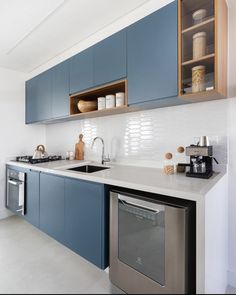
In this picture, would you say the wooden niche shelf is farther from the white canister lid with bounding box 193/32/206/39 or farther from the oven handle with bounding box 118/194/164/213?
the oven handle with bounding box 118/194/164/213

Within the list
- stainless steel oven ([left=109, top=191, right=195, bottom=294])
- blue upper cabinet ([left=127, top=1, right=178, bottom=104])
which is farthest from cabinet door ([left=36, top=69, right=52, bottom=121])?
stainless steel oven ([left=109, top=191, right=195, bottom=294])

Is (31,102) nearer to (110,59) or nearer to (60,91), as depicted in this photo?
(60,91)

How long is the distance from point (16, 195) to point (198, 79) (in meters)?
2.55

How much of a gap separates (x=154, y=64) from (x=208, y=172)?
94 centimetres

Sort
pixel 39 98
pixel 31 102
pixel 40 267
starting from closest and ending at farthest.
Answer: pixel 40 267 → pixel 39 98 → pixel 31 102

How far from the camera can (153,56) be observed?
1.52m

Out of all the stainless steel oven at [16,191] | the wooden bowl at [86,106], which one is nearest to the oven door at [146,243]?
the wooden bowl at [86,106]

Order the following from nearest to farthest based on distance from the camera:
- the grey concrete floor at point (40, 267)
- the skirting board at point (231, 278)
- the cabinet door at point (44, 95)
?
1. the grey concrete floor at point (40, 267)
2. the skirting board at point (231, 278)
3. the cabinet door at point (44, 95)

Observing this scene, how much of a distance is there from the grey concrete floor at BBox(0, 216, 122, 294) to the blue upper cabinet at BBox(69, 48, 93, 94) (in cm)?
161

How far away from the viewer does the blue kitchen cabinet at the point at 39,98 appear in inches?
104

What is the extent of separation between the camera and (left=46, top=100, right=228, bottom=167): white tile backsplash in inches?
60.6

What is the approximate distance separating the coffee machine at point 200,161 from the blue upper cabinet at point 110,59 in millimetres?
916

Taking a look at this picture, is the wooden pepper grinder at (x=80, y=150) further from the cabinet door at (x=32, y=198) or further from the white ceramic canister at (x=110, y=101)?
the white ceramic canister at (x=110, y=101)

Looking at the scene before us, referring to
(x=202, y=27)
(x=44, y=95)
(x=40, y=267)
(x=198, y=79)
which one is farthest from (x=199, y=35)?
(x=44, y=95)
